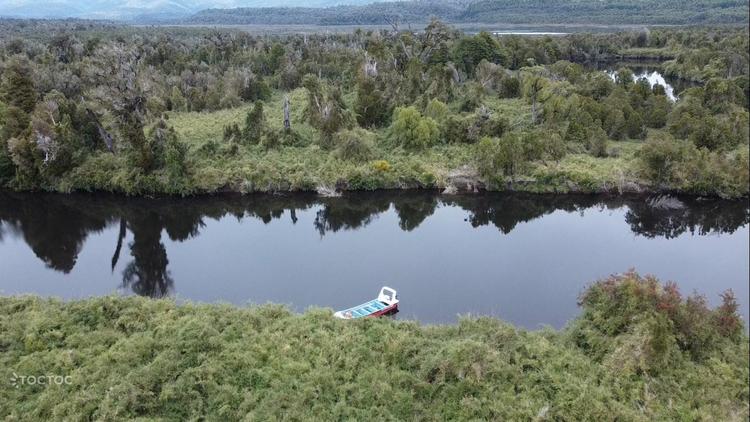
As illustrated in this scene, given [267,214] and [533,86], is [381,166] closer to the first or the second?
[267,214]

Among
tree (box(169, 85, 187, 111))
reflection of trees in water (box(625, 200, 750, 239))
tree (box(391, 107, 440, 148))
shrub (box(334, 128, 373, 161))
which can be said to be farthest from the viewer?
tree (box(169, 85, 187, 111))

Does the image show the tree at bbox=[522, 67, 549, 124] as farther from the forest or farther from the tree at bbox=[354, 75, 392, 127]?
the tree at bbox=[354, 75, 392, 127]

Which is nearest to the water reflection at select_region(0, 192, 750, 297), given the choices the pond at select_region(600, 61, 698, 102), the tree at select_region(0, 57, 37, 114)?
the tree at select_region(0, 57, 37, 114)

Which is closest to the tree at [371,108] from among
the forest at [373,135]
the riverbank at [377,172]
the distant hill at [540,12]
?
the forest at [373,135]

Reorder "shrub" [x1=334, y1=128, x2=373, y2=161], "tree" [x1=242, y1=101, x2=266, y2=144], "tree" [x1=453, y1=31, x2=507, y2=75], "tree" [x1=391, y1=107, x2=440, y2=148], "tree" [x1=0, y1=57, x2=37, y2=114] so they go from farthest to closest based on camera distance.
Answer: "tree" [x1=453, y1=31, x2=507, y2=75] → "tree" [x1=242, y1=101, x2=266, y2=144] → "tree" [x1=391, y1=107, x2=440, y2=148] → "shrub" [x1=334, y1=128, x2=373, y2=161] → "tree" [x1=0, y1=57, x2=37, y2=114]

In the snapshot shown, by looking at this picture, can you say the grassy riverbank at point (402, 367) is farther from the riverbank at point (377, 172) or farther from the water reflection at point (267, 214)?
the riverbank at point (377, 172)

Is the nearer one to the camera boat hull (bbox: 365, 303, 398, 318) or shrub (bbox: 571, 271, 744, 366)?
shrub (bbox: 571, 271, 744, 366)
